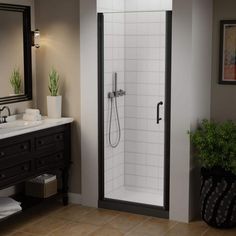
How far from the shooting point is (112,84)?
5461 millimetres

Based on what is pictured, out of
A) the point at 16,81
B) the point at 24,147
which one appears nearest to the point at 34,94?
the point at 16,81

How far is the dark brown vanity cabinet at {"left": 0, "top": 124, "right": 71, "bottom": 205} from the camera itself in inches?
174

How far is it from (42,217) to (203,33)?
2.27 meters

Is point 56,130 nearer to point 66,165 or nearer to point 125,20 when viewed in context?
point 66,165

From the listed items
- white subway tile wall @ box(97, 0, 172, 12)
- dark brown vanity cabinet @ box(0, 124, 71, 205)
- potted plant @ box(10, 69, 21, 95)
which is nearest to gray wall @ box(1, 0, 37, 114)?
potted plant @ box(10, 69, 21, 95)

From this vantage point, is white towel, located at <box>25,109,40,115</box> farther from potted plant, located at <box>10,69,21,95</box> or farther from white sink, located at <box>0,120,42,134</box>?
potted plant, located at <box>10,69,21,95</box>

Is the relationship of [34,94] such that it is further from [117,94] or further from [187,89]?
[187,89]

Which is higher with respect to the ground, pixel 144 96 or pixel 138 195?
pixel 144 96

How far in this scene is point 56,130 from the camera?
16.5 ft

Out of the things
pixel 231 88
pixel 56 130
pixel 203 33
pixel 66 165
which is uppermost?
pixel 203 33

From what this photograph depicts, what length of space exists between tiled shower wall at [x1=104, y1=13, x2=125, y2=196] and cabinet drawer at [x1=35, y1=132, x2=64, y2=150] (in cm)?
55

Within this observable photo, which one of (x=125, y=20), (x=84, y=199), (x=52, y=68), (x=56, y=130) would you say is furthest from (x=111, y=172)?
(x=125, y=20)

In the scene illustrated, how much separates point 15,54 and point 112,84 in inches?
40.8

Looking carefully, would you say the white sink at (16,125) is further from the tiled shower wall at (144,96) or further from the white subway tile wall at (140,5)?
the white subway tile wall at (140,5)
